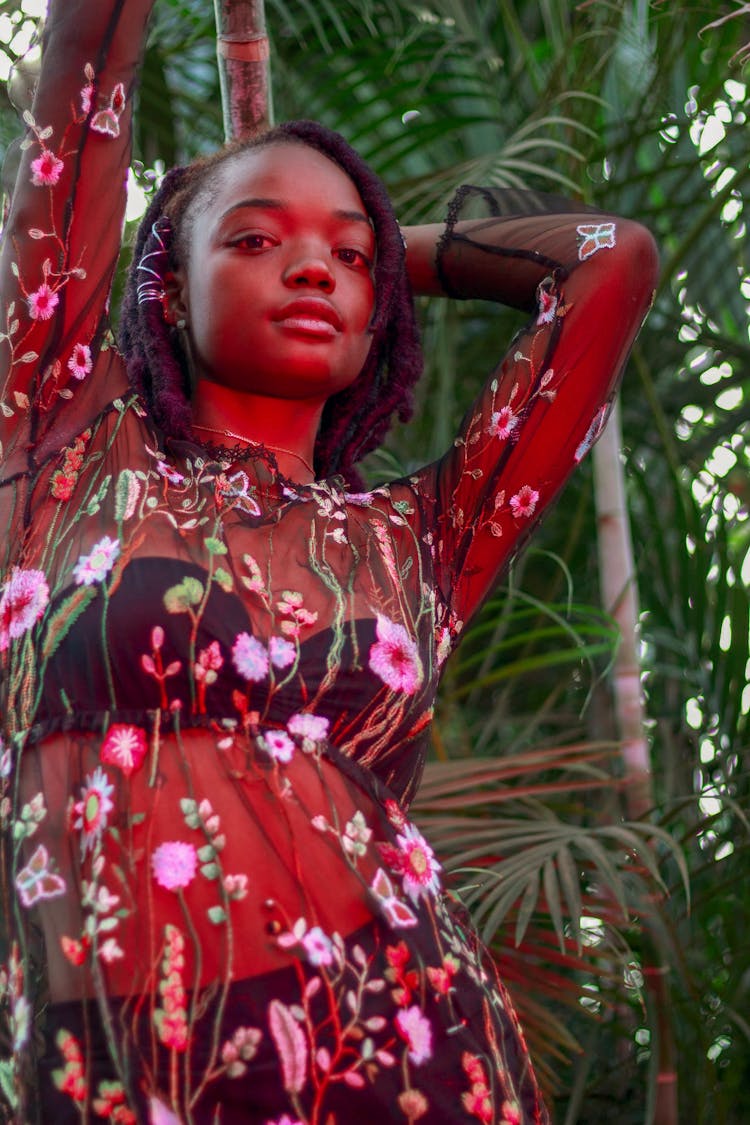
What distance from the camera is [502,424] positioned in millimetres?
1864

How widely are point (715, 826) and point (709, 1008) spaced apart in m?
0.29

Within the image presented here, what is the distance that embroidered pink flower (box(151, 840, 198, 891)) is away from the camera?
1404mm

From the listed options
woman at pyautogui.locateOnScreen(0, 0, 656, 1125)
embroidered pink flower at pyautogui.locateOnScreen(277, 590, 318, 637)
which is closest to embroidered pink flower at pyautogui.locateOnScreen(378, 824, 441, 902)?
woman at pyautogui.locateOnScreen(0, 0, 656, 1125)

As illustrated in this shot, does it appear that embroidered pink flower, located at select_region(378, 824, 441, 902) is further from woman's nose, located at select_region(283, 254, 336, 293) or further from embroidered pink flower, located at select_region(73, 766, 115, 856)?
woman's nose, located at select_region(283, 254, 336, 293)

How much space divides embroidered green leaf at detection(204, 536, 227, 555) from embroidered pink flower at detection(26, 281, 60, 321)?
0.27 meters

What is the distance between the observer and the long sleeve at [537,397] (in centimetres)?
185

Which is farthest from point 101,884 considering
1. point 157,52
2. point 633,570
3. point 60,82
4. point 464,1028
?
point 157,52

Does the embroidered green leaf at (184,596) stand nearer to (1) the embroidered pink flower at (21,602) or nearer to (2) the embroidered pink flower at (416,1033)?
(1) the embroidered pink flower at (21,602)

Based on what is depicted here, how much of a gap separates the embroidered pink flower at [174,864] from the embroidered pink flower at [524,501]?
24.4 inches

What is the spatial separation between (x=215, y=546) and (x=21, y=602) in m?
0.19

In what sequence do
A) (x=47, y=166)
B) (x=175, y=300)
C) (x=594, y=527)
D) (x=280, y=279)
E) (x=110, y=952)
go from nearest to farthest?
(x=110, y=952) < (x=47, y=166) < (x=280, y=279) < (x=175, y=300) < (x=594, y=527)

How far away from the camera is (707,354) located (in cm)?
303

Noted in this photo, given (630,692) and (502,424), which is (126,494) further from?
(630,692)

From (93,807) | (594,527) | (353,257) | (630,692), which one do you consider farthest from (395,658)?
(594,527)
